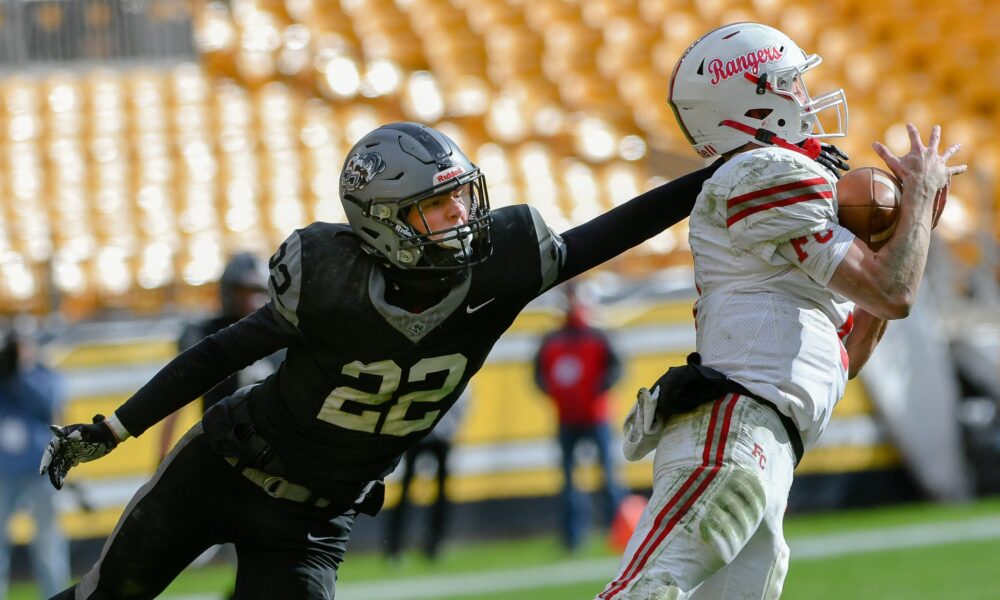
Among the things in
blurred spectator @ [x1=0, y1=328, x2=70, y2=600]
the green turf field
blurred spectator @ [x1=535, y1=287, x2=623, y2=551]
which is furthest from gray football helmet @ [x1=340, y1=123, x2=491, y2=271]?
blurred spectator @ [x1=535, y1=287, x2=623, y2=551]

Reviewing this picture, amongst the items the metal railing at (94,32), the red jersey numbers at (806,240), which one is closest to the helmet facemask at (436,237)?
the red jersey numbers at (806,240)

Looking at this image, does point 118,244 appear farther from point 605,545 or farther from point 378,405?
point 378,405

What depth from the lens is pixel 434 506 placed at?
789 cm

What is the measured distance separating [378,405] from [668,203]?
0.82m

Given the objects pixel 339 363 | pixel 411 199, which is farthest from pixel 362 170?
pixel 339 363

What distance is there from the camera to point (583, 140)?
10.3 m

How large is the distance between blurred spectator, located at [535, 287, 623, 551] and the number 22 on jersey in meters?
4.72

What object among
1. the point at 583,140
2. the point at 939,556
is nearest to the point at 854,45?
the point at 583,140

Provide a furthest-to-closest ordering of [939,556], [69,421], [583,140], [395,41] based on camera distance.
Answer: [395,41]
[583,140]
[69,421]
[939,556]

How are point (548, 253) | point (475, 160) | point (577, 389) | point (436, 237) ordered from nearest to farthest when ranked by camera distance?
1. point (436, 237)
2. point (548, 253)
3. point (577, 389)
4. point (475, 160)

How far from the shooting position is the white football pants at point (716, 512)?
2887 mm

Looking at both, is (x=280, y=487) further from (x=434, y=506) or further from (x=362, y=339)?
(x=434, y=506)

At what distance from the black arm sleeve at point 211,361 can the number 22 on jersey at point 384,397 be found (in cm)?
17

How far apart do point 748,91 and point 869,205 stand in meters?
0.39
